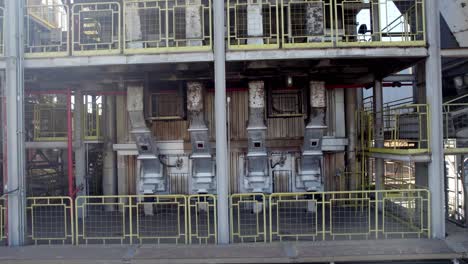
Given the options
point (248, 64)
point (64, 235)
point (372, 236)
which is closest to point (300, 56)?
point (248, 64)

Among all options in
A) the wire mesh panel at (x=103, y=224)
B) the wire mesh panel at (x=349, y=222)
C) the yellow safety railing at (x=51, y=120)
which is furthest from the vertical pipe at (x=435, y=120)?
the yellow safety railing at (x=51, y=120)

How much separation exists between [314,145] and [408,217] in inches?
106

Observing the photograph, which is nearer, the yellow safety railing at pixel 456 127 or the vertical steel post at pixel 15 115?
the vertical steel post at pixel 15 115

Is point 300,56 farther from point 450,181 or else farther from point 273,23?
point 450,181

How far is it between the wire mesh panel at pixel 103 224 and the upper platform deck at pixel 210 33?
3087 mm

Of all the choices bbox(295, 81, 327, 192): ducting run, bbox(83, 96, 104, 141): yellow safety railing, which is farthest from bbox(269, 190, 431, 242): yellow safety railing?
bbox(83, 96, 104, 141): yellow safety railing

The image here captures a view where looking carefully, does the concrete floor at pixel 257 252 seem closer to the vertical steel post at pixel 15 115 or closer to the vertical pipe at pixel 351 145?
the vertical steel post at pixel 15 115

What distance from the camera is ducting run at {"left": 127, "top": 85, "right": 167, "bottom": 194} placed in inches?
361

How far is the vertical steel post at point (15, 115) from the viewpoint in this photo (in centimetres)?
749

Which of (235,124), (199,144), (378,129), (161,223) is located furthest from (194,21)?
(378,129)

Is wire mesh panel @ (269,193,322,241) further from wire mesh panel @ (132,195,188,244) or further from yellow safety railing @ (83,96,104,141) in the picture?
yellow safety railing @ (83,96,104,141)

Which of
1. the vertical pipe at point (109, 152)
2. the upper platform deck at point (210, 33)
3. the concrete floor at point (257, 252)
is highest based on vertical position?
the upper platform deck at point (210, 33)

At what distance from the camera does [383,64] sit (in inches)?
346

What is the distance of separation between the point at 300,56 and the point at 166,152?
4749mm
